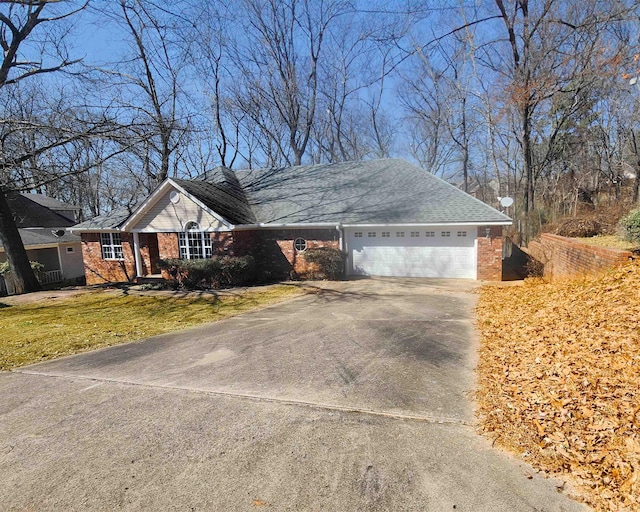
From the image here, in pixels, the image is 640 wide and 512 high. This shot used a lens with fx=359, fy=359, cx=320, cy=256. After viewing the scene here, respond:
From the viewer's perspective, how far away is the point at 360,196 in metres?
16.4

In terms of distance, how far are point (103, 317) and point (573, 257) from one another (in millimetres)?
12743

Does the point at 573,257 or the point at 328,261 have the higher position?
the point at 573,257

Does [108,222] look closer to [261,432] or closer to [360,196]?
[360,196]

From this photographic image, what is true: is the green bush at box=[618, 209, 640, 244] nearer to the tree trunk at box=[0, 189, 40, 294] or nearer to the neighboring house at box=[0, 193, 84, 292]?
the tree trunk at box=[0, 189, 40, 294]

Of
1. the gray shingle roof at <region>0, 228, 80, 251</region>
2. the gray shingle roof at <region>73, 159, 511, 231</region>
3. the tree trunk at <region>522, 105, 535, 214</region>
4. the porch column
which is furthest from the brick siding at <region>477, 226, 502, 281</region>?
the gray shingle roof at <region>0, 228, 80, 251</region>

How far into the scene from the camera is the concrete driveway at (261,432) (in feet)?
8.93

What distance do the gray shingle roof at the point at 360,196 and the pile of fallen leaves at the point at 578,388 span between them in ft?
25.9

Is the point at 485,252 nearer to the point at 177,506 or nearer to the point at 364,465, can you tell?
the point at 364,465

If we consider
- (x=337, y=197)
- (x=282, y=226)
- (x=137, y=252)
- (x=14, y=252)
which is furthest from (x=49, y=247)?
(x=337, y=197)

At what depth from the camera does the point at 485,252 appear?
13453 millimetres

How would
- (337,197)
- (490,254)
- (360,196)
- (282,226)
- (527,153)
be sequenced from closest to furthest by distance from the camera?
(490,254) < (282,226) < (360,196) < (337,197) < (527,153)

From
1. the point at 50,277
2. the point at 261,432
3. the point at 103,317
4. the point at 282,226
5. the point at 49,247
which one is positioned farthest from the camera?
the point at 49,247

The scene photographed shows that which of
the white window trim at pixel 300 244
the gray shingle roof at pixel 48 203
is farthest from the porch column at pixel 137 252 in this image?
the gray shingle roof at pixel 48 203

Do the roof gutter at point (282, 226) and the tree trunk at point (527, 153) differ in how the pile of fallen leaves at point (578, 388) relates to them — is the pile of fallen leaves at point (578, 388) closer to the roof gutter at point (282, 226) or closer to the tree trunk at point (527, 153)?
the roof gutter at point (282, 226)
